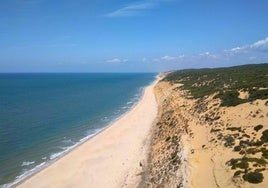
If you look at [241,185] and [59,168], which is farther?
[59,168]

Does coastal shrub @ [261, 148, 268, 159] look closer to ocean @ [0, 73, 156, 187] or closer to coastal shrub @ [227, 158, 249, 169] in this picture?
coastal shrub @ [227, 158, 249, 169]

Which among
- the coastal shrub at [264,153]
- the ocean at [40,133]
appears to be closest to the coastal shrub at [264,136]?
the coastal shrub at [264,153]

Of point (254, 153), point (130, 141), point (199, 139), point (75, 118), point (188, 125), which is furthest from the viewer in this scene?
point (75, 118)

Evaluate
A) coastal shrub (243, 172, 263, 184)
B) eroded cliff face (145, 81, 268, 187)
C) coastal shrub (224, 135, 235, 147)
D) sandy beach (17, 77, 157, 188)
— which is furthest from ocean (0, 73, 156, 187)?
coastal shrub (243, 172, 263, 184)

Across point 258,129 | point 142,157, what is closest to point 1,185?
point 142,157

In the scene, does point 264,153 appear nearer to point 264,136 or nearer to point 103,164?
point 264,136

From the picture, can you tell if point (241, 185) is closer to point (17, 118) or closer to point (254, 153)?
point (254, 153)
